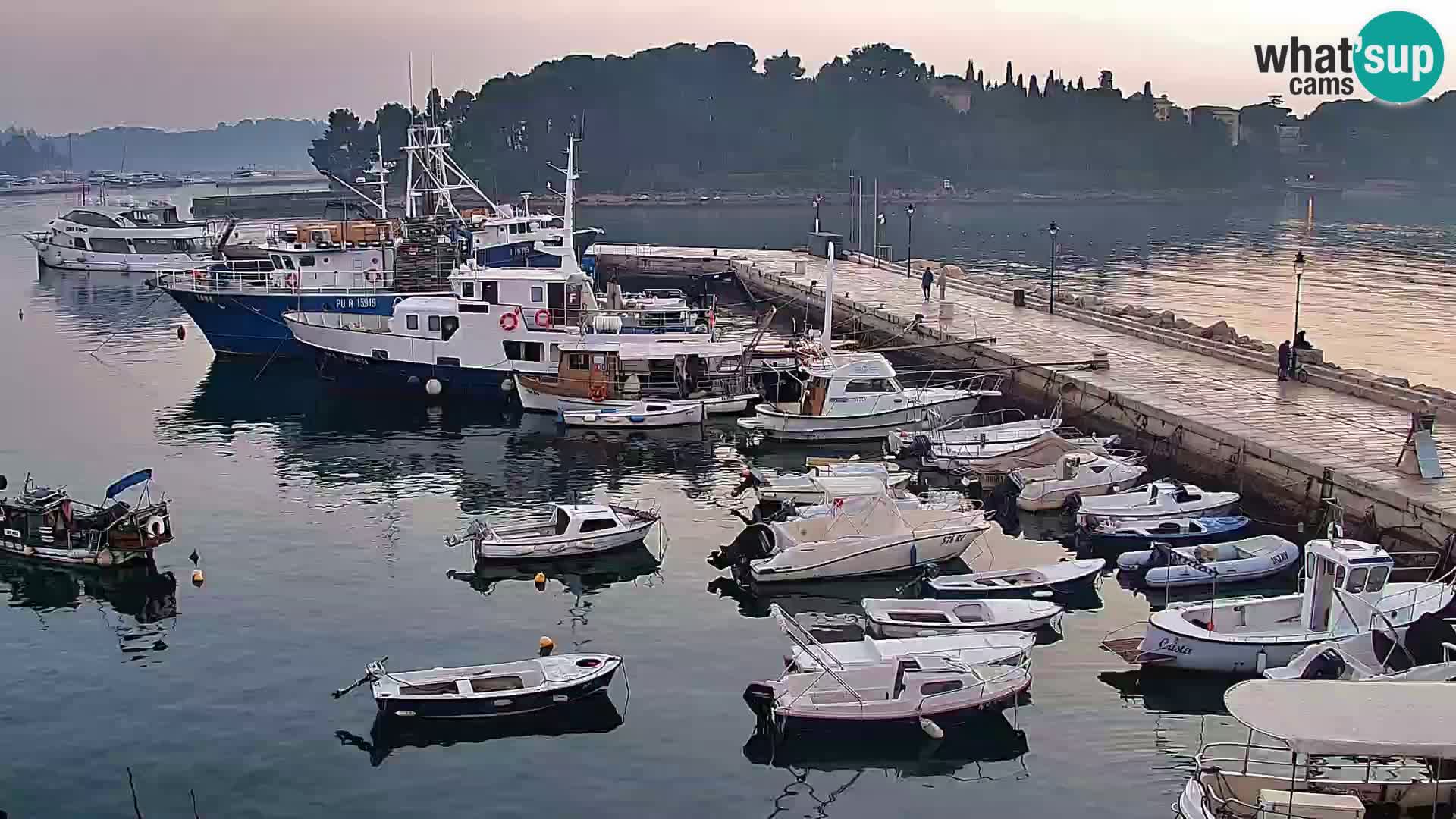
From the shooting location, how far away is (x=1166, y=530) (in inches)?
1164

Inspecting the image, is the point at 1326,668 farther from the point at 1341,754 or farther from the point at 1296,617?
the point at 1341,754

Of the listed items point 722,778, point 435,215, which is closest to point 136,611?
point 722,778

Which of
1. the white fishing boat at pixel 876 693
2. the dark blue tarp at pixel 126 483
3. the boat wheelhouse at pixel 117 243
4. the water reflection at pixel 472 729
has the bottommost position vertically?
the water reflection at pixel 472 729

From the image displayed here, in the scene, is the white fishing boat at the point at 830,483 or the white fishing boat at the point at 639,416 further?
the white fishing boat at the point at 639,416

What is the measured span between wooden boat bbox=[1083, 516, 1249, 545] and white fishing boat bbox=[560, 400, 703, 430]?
14.8 metres

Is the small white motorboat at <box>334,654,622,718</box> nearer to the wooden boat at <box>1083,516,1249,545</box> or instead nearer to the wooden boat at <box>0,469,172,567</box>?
the wooden boat at <box>0,469,172,567</box>

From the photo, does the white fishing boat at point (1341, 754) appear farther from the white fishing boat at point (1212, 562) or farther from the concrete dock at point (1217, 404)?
the concrete dock at point (1217, 404)

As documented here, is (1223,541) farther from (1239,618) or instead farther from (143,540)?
(143,540)

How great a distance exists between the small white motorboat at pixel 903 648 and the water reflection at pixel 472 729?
113 inches

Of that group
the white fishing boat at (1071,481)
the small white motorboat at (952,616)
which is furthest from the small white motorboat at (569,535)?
the white fishing boat at (1071,481)

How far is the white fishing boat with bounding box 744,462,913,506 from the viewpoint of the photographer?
30.7 meters

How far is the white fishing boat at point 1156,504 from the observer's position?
30.2 metres

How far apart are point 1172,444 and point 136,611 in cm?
2292

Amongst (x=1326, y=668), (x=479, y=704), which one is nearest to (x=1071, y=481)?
(x=1326, y=668)
